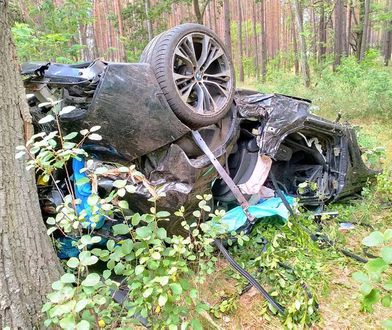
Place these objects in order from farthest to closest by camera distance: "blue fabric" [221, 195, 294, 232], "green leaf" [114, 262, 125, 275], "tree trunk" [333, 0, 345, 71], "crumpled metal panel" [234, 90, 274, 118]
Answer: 1. "tree trunk" [333, 0, 345, 71]
2. "crumpled metal panel" [234, 90, 274, 118]
3. "blue fabric" [221, 195, 294, 232]
4. "green leaf" [114, 262, 125, 275]

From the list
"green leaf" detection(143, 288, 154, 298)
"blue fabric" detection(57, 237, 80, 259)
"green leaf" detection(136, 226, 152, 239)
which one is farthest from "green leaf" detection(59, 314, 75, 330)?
"blue fabric" detection(57, 237, 80, 259)

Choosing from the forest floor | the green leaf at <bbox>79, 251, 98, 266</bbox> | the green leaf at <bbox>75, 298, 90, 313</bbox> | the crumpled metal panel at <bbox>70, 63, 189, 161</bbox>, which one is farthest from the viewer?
the crumpled metal panel at <bbox>70, 63, 189, 161</bbox>

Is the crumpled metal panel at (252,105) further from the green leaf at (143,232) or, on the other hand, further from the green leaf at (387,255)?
the green leaf at (387,255)

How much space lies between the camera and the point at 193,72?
3.00 meters

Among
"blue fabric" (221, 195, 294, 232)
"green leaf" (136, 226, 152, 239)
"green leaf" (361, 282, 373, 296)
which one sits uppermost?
"green leaf" (361, 282, 373, 296)

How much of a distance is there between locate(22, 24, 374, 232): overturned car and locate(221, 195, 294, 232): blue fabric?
9cm

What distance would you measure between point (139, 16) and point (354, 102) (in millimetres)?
9776

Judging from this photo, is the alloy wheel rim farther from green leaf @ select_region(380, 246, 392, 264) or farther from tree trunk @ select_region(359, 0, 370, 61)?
tree trunk @ select_region(359, 0, 370, 61)

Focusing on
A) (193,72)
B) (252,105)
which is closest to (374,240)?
(193,72)

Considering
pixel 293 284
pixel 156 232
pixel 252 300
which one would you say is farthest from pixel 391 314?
pixel 156 232

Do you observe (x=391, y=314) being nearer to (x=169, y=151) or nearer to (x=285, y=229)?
(x=285, y=229)

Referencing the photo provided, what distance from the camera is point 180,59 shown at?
290 cm

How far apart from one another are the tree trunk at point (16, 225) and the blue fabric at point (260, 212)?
1672 mm

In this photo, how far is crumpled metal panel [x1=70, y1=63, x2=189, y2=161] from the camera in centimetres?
259
